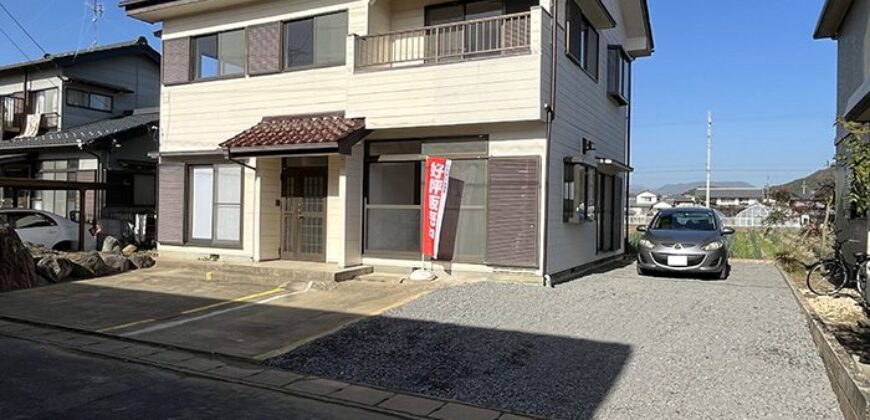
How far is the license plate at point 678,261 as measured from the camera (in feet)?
37.1

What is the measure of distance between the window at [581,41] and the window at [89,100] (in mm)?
17097

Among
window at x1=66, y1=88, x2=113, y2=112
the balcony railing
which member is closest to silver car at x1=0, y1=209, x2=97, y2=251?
window at x1=66, y1=88, x2=113, y2=112

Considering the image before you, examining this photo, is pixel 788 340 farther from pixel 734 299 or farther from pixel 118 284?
pixel 118 284

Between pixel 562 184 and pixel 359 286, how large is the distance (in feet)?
13.6

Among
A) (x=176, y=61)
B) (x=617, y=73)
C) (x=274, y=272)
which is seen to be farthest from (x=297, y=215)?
(x=617, y=73)

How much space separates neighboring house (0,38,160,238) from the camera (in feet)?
56.2

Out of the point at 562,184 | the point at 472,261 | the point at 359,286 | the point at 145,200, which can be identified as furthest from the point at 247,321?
the point at 145,200

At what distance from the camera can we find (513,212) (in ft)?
32.9

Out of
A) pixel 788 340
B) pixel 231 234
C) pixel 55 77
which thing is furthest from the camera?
pixel 55 77

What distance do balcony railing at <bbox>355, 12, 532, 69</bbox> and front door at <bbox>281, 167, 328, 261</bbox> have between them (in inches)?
101

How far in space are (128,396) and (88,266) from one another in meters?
8.10

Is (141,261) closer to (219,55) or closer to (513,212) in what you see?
(219,55)

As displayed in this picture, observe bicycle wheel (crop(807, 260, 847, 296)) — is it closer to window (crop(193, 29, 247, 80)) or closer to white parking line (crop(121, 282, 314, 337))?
white parking line (crop(121, 282, 314, 337))

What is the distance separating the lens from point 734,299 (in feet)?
29.0
